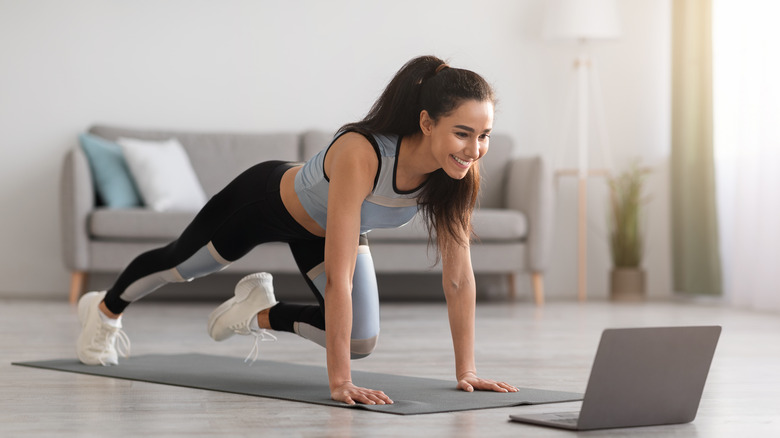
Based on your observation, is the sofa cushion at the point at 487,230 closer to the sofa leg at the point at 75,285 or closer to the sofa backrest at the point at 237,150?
the sofa backrest at the point at 237,150

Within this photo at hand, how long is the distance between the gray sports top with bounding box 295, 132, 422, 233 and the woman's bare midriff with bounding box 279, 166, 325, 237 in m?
0.02

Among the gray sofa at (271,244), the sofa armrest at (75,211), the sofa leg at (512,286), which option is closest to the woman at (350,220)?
the gray sofa at (271,244)

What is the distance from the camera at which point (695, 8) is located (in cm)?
521

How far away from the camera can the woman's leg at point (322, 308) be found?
7.09 ft

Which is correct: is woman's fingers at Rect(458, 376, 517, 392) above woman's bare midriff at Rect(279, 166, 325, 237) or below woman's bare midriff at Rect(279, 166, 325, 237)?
below

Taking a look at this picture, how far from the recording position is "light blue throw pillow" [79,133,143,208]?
15.3 feet

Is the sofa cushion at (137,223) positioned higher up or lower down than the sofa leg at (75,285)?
higher up

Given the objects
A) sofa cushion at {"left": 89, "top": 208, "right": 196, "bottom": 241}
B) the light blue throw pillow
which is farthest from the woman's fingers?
the light blue throw pillow

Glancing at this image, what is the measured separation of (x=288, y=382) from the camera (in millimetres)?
2168

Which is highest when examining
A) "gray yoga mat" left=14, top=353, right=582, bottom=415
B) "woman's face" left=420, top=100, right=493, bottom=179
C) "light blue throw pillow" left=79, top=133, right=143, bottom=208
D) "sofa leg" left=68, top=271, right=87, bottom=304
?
"woman's face" left=420, top=100, right=493, bottom=179

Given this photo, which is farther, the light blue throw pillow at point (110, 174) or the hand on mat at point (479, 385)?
the light blue throw pillow at point (110, 174)

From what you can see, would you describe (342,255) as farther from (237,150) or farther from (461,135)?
(237,150)

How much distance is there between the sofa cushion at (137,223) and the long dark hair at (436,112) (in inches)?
104

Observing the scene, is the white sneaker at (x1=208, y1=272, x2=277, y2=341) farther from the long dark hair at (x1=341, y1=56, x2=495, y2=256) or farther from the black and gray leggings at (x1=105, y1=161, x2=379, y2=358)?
the long dark hair at (x1=341, y1=56, x2=495, y2=256)
